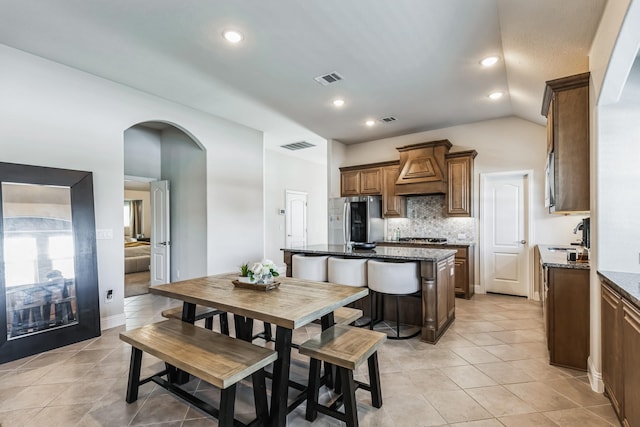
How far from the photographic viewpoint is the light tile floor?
1.96m

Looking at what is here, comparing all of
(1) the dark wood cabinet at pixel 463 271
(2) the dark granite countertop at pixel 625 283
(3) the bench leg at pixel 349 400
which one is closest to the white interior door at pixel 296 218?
(1) the dark wood cabinet at pixel 463 271

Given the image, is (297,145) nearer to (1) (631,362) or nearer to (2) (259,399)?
(2) (259,399)

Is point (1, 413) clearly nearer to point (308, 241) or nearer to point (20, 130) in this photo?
point (20, 130)

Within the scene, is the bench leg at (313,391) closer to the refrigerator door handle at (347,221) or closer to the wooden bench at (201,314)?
the wooden bench at (201,314)

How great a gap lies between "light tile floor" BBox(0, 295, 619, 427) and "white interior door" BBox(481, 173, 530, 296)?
1894mm

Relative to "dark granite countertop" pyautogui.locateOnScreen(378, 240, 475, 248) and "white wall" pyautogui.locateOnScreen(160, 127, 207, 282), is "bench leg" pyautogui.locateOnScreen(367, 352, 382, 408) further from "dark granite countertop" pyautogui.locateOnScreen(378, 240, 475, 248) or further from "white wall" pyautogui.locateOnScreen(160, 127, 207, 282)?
"white wall" pyautogui.locateOnScreen(160, 127, 207, 282)

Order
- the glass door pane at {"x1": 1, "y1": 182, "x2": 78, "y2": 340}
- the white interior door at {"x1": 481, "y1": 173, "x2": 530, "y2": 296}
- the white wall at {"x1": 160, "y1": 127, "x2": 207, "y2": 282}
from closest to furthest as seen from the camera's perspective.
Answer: the glass door pane at {"x1": 1, "y1": 182, "x2": 78, "y2": 340}, the white interior door at {"x1": 481, "y1": 173, "x2": 530, "y2": 296}, the white wall at {"x1": 160, "y1": 127, "x2": 207, "y2": 282}

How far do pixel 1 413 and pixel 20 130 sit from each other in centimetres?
255

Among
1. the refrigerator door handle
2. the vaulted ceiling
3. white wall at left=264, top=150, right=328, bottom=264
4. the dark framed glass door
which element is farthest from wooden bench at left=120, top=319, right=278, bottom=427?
white wall at left=264, top=150, right=328, bottom=264

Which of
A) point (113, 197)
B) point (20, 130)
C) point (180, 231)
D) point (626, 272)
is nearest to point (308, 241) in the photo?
point (180, 231)

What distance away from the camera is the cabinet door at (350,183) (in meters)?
6.19

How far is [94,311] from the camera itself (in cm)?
337

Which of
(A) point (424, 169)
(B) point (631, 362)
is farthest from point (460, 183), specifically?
(B) point (631, 362)

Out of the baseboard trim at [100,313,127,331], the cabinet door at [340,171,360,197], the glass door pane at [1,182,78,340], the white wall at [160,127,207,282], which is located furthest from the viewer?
the cabinet door at [340,171,360,197]
